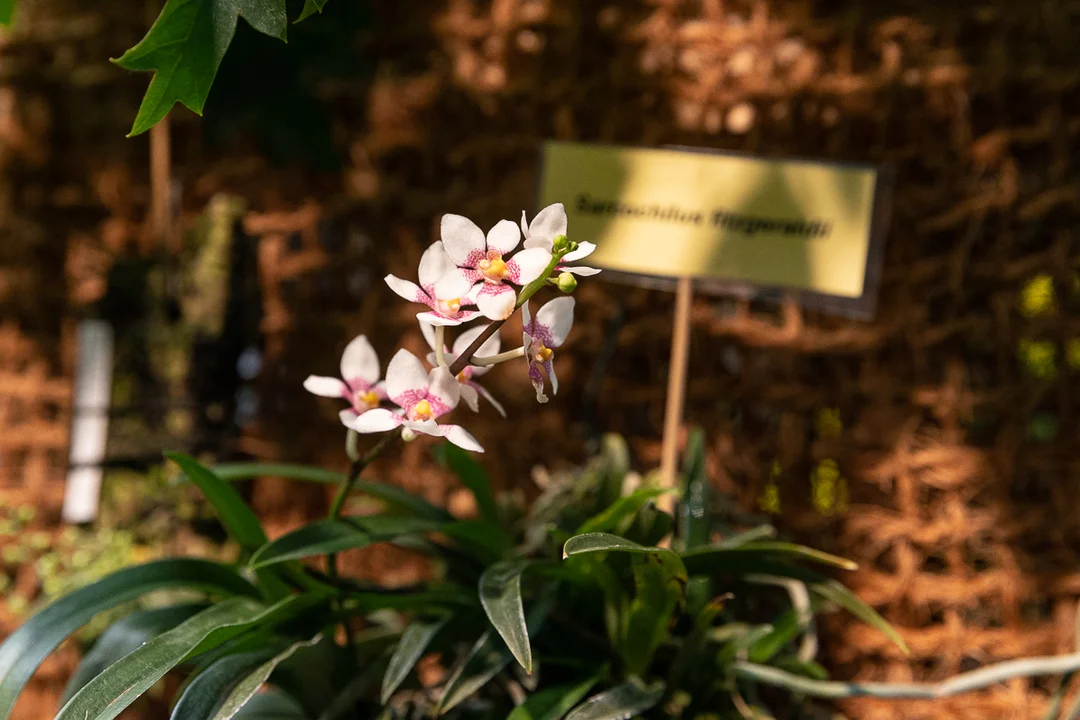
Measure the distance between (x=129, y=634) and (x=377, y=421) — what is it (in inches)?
12.6

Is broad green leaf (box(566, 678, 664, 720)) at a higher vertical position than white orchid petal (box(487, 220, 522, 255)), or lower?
lower

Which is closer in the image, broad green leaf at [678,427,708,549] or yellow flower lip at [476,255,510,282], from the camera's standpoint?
yellow flower lip at [476,255,510,282]

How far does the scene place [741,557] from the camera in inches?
24.7

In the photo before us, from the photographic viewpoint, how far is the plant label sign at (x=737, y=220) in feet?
2.44

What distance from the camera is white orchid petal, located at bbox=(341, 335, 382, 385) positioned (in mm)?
586

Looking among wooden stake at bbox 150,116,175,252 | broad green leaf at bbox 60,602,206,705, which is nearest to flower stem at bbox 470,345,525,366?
broad green leaf at bbox 60,602,206,705

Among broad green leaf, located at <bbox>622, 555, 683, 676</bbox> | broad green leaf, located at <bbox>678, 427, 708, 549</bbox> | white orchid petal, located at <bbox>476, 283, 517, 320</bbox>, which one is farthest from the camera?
broad green leaf, located at <bbox>678, 427, 708, 549</bbox>

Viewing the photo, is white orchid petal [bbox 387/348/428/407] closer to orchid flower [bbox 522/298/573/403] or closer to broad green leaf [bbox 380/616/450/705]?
orchid flower [bbox 522/298/573/403]

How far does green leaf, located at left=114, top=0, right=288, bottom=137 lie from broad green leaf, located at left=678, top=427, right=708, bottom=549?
490 mm

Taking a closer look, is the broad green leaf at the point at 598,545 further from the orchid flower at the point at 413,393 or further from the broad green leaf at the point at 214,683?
the broad green leaf at the point at 214,683

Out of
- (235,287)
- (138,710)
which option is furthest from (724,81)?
(138,710)

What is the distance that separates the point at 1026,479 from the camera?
A: 78cm

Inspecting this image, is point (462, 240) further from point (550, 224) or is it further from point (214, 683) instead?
point (214, 683)

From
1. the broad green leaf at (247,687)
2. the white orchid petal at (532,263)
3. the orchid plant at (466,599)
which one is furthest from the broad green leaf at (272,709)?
the white orchid petal at (532,263)
